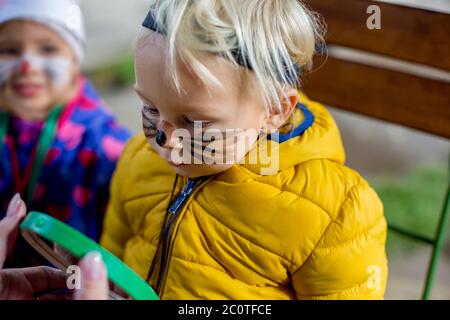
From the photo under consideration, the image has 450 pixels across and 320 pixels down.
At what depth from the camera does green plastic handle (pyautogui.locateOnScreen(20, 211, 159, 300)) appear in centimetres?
65

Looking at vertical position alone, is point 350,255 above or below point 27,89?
below

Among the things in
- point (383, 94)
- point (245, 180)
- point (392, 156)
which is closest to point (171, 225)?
point (245, 180)

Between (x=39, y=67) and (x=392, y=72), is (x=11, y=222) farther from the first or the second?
(x=392, y=72)

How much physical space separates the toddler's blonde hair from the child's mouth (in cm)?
61

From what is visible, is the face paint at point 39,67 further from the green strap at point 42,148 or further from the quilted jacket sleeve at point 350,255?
the quilted jacket sleeve at point 350,255

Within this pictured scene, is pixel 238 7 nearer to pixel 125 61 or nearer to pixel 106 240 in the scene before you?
pixel 106 240

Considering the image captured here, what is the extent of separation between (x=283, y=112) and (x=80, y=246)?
0.31 meters

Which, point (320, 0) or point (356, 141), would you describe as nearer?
point (320, 0)

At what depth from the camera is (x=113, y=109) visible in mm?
2605

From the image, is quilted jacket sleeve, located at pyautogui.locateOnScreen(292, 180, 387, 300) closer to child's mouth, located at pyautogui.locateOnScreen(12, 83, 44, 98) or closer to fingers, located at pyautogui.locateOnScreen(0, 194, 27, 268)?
fingers, located at pyautogui.locateOnScreen(0, 194, 27, 268)

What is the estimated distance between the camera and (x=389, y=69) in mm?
1123

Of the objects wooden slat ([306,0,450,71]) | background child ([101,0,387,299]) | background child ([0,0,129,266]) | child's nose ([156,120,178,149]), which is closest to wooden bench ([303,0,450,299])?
wooden slat ([306,0,450,71])

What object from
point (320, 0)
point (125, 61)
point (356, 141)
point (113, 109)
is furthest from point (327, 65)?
point (125, 61)

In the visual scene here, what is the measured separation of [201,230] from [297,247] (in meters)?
0.14
